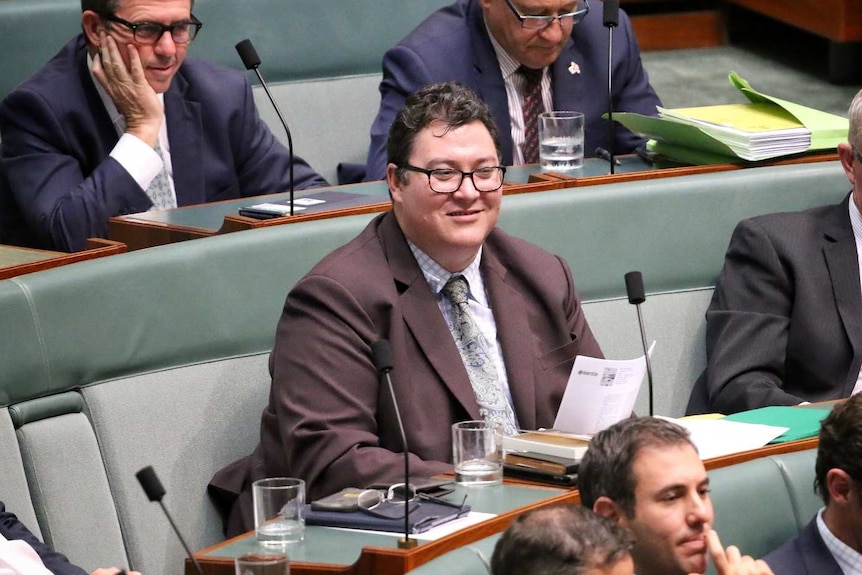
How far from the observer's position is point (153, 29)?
10.3 ft

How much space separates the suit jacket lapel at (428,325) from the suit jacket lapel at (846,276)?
0.80 meters

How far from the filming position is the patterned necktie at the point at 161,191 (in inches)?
127

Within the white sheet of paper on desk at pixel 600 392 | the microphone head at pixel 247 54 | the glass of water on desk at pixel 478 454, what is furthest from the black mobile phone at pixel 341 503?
the microphone head at pixel 247 54

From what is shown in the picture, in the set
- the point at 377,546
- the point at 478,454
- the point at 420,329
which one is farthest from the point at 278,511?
the point at 420,329

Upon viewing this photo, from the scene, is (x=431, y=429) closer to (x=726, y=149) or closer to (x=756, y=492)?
(x=756, y=492)

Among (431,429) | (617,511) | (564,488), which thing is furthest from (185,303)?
(617,511)

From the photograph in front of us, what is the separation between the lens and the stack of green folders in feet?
10.5

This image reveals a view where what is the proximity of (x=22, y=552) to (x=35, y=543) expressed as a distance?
0.10 meters

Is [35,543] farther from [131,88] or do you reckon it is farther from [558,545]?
[131,88]

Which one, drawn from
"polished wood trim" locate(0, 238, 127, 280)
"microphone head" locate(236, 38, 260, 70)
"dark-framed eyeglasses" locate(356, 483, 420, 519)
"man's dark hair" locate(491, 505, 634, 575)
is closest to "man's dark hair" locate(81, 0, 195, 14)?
"microphone head" locate(236, 38, 260, 70)

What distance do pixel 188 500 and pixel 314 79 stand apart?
199 centimetres

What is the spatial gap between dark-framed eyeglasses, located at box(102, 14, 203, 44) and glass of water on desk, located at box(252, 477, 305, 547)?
1422mm

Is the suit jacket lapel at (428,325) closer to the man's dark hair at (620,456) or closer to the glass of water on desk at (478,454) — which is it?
the glass of water on desk at (478,454)

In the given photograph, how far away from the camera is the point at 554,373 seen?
2566 millimetres
